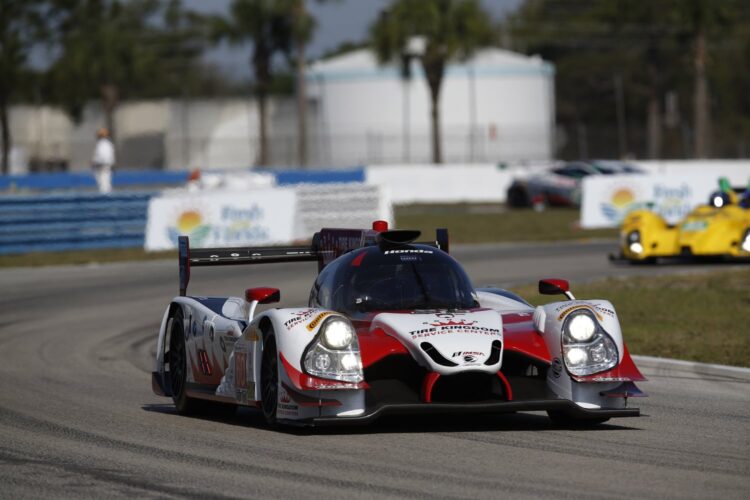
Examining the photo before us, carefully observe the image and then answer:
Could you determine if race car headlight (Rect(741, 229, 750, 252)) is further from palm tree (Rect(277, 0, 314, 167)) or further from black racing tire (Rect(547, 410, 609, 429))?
palm tree (Rect(277, 0, 314, 167))

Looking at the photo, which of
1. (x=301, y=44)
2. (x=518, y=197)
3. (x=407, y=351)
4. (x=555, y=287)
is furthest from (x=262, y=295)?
(x=301, y=44)

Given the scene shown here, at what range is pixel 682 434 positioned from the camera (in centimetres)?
849

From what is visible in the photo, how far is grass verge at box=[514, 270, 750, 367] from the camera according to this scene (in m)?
12.8

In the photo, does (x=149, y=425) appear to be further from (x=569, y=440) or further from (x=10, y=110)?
(x=10, y=110)

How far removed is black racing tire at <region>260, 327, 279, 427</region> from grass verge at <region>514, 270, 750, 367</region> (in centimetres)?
466

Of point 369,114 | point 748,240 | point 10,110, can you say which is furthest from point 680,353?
point 10,110

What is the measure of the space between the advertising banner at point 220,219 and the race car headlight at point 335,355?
17.9m

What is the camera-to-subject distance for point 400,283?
9281 mm

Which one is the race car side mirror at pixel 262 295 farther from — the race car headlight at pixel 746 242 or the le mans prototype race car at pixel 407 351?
the race car headlight at pixel 746 242

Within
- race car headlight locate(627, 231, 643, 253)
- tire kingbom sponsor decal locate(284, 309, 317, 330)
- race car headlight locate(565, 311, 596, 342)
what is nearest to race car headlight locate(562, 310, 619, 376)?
race car headlight locate(565, 311, 596, 342)

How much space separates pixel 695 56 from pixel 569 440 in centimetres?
5293

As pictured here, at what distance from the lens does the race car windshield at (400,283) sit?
9.20 meters

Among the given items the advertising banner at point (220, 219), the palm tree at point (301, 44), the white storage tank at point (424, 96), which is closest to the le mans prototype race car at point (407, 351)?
the advertising banner at point (220, 219)

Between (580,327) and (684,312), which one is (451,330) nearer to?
(580,327)
